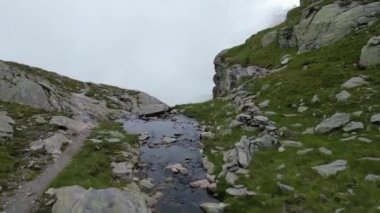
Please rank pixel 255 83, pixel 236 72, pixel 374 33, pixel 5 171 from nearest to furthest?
pixel 5 171 → pixel 374 33 → pixel 255 83 → pixel 236 72

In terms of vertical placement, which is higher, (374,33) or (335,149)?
(374,33)

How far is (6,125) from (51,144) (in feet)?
24.3

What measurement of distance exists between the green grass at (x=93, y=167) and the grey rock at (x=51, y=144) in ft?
6.83

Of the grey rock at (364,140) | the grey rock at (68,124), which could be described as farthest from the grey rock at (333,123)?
the grey rock at (68,124)

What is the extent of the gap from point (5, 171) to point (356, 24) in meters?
44.1

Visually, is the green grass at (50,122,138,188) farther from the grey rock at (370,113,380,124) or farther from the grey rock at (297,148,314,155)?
the grey rock at (370,113,380,124)

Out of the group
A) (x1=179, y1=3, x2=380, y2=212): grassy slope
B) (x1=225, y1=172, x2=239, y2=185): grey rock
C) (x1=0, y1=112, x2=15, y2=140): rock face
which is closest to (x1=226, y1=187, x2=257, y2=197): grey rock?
(x1=179, y1=3, x2=380, y2=212): grassy slope

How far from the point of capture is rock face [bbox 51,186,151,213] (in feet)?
70.1

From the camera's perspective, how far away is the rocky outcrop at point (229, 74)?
67.4 metres

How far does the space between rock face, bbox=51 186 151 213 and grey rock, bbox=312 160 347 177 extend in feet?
33.4

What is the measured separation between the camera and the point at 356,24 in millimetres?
52500

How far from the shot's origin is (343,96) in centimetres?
3431

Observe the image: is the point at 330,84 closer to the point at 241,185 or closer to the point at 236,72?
the point at 241,185

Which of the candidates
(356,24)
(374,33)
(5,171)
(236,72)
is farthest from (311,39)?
(5,171)
